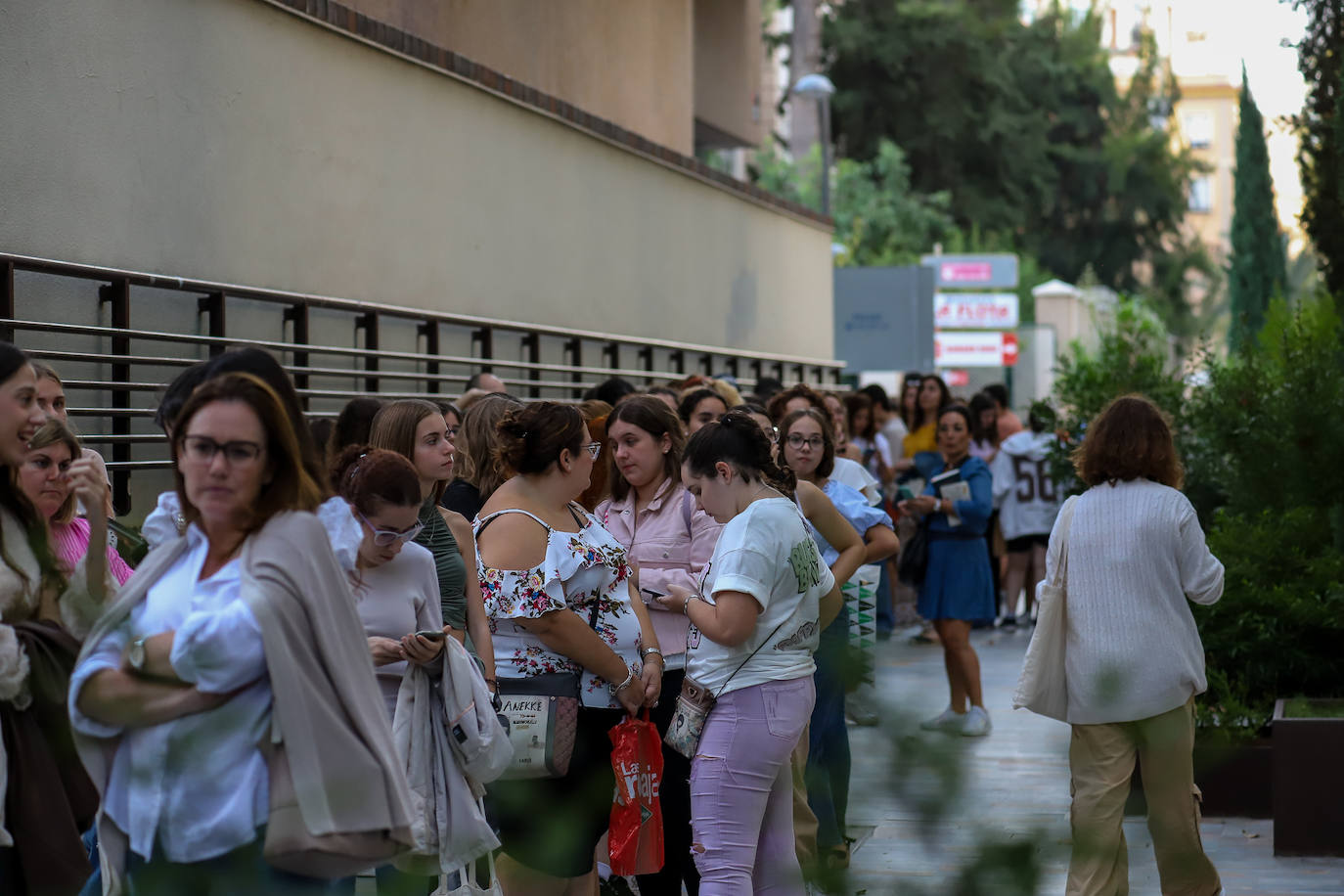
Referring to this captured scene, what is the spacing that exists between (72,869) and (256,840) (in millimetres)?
1900

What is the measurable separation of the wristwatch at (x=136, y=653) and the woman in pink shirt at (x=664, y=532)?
373 cm

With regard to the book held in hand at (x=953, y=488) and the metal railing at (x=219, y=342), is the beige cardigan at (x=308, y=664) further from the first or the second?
the book held in hand at (x=953, y=488)

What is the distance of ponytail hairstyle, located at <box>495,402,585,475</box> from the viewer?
524 cm

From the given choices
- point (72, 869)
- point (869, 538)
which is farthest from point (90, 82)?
point (72, 869)

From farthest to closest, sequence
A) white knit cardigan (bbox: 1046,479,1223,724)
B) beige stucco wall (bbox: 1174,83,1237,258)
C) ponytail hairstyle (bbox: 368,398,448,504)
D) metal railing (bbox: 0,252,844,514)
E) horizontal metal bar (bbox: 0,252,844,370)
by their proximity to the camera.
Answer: beige stucco wall (bbox: 1174,83,1237,258), metal railing (bbox: 0,252,844,514), horizontal metal bar (bbox: 0,252,844,370), white knit cardigan (bbox: 1046,479,1223,724), ponytail hairstyle (bbox: 368,398,448,504)

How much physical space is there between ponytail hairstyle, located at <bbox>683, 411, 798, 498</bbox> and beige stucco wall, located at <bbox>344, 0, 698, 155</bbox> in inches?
249

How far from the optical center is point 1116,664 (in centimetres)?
171

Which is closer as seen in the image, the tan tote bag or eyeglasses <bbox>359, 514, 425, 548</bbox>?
eyeglasses <bbox>359, 514, 425, 548</bbox>

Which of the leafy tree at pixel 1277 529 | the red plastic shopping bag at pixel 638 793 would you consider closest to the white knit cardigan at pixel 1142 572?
the red plastic shopping bag at pixel 638 793

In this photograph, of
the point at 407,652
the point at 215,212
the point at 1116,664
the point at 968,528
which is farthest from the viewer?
the point at 968,528

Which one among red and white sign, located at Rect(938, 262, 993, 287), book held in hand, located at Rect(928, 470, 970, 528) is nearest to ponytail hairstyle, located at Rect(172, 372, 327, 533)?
book held in hand, located at Rect(928, 470, 970, 528)

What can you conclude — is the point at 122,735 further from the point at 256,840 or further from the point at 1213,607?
the point at 1213,607

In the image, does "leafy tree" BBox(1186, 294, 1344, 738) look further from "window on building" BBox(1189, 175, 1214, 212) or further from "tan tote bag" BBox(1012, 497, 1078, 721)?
"window on building" BBox(1189, 175, 1214, 212)

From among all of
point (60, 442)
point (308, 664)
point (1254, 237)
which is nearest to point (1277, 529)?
point (60, 442)
